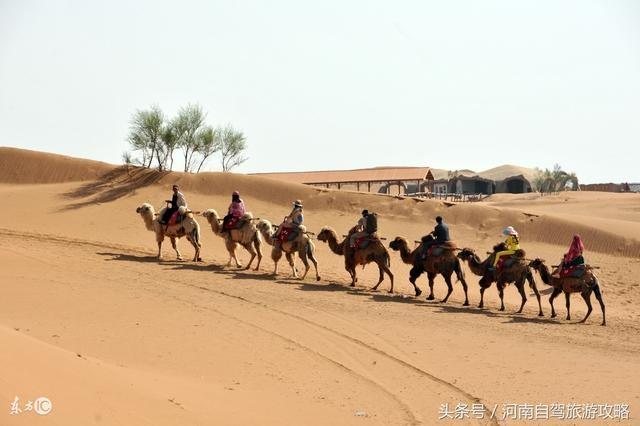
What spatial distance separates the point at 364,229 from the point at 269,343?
328 inches

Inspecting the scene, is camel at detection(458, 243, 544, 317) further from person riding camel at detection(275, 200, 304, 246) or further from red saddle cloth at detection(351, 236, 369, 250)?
person riding camel at detection(275, 200, 304, 246)

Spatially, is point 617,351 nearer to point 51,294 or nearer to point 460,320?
point 460,320

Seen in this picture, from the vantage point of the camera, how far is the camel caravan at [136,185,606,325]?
1822 centimetres

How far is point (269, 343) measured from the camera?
13438mm

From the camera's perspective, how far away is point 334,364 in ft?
40.4

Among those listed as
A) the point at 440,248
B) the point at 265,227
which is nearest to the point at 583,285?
the point at 440,248

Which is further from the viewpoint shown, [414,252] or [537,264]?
[414,252]

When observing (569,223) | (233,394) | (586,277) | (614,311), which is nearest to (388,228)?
(569,223)

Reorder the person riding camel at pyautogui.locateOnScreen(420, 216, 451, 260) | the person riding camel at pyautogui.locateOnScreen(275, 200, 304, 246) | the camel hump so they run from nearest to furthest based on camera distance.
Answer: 1. the camel hump
2. the person riding camel at pyautogui.locateOnScreen(420, 216, 451, 260)
3. the person riding camel at pyautogui.locateOnScreen(275, 200, 304, 246)

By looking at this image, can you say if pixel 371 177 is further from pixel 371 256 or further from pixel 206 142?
pixel 371 256

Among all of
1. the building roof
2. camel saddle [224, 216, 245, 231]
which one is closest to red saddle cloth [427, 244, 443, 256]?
camel saddle [224, 216, 245, 231]

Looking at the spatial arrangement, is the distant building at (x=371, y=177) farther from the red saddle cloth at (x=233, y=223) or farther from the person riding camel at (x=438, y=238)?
the person riding camel at (x=438, y=238)

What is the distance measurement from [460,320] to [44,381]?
11296mm

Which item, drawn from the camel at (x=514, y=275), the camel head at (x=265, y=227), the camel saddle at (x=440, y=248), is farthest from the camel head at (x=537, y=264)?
the camel head at (x=265, y=227)
